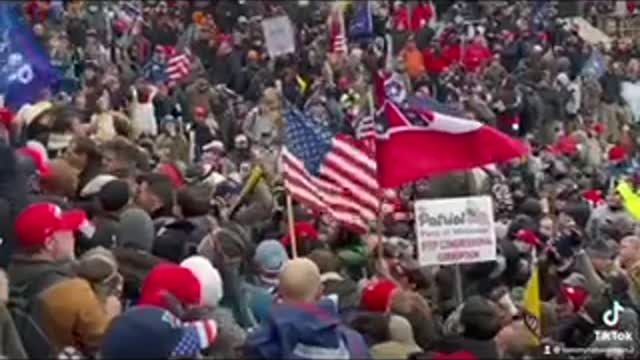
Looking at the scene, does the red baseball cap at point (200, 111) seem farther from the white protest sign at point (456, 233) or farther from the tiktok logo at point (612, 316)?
the tiktok logo at point (612, 316)

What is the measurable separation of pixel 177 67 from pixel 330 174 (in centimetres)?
1509

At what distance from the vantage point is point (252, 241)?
1296 cm

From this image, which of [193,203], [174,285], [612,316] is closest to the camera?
[174,285]

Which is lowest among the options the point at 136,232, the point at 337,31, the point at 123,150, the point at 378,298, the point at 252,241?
the point at 337,31

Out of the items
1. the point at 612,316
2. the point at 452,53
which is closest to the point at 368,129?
the point at 612,316

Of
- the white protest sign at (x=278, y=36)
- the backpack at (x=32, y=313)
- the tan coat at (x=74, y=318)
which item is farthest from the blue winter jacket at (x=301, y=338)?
the white protest sign at (x=278, y=36)

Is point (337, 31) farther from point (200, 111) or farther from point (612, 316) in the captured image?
point (612, 316)

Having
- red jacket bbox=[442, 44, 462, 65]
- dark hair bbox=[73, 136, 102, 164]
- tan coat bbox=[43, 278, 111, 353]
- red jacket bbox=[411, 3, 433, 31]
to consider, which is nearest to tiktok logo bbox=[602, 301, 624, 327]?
tan coat bbox=[43, 278, 111, 353]

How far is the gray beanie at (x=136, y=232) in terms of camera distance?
11141mm

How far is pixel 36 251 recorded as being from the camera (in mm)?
9922

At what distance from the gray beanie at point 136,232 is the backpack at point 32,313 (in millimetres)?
1473

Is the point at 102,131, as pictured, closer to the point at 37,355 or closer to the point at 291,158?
the point at 291,158

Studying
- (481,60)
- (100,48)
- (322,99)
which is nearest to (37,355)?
(322,99)

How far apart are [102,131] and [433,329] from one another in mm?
7126
